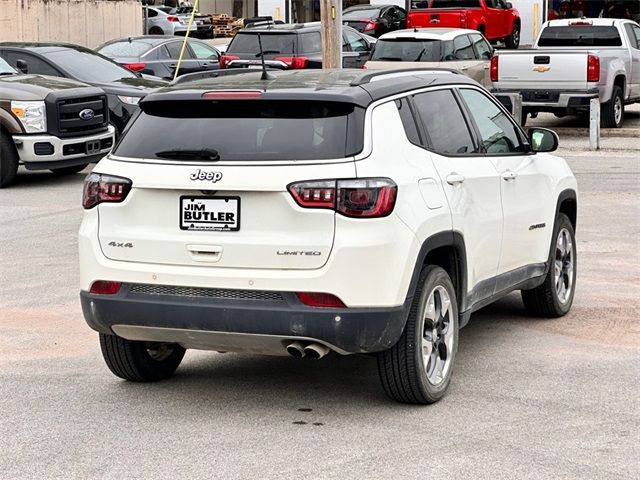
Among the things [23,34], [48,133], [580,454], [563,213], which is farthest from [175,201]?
[23,34]

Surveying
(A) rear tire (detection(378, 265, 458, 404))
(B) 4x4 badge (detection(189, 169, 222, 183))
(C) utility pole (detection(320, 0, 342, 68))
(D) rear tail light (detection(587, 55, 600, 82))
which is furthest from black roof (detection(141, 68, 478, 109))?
(D) rear tail light (detection(587, 55, 600, 82))

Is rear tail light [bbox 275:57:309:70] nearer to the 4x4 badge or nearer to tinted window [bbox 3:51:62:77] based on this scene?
tinted window [bbox 3:51:62:77]

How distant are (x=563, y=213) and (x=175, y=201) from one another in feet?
11.3

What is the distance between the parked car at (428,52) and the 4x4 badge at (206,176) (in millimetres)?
16810

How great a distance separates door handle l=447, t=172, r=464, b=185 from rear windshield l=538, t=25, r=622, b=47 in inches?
676

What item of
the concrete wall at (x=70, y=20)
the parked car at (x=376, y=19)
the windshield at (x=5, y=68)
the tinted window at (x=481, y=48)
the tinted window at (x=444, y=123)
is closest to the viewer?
the tinted window at (x=444, y=123)

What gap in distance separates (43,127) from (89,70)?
Answer: 11.1ft

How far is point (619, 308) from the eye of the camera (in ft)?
28.7

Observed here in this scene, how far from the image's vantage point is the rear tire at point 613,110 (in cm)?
2159

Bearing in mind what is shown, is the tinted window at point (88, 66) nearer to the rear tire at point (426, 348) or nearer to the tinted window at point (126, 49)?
the tinted window at point (126, 49)

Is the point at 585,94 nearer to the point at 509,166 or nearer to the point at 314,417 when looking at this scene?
the point at 509,166

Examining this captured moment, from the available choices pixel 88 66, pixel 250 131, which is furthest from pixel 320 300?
pixel 88 66

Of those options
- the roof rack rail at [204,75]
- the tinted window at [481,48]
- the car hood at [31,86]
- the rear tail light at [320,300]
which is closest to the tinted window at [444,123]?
the roof rack rail at [204,75]

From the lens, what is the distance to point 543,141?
7.81 m
